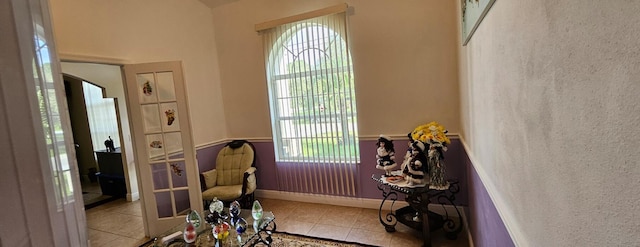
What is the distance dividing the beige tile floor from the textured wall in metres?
1.75

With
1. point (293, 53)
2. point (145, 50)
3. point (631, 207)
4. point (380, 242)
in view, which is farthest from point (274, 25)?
point (631, 207)

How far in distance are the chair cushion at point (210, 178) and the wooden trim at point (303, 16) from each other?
1949mm

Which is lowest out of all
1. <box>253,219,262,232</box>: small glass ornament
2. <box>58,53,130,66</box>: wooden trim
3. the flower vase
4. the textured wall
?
<box>253,219,262,232</box>: small glass ornament

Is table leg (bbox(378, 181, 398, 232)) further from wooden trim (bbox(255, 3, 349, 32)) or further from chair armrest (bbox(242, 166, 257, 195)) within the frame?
wooden trim (bbox(255, 3, 349, 32))

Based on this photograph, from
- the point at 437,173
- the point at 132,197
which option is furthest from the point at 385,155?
the point at 132,197

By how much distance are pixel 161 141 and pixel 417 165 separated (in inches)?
106

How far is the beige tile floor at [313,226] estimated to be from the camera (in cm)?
255

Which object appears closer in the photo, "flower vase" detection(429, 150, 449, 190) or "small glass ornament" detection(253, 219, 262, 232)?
"small glass ornament" detection(253, 219, 262, 232)

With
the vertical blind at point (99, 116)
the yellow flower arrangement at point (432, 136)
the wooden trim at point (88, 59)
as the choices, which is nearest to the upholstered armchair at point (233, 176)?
the wooden trim at point (88, 59)

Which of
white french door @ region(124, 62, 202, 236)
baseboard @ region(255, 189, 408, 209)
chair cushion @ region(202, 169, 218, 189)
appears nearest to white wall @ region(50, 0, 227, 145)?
white french door @ region(124, 62, 202, 236)

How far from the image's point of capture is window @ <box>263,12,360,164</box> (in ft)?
10.3

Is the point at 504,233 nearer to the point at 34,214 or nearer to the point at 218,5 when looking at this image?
the point at 34,214

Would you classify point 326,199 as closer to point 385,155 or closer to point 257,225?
point 385,155

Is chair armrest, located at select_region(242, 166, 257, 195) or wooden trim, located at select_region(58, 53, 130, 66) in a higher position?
wooden trim, located at select_region(58, 53, 130, 66)
